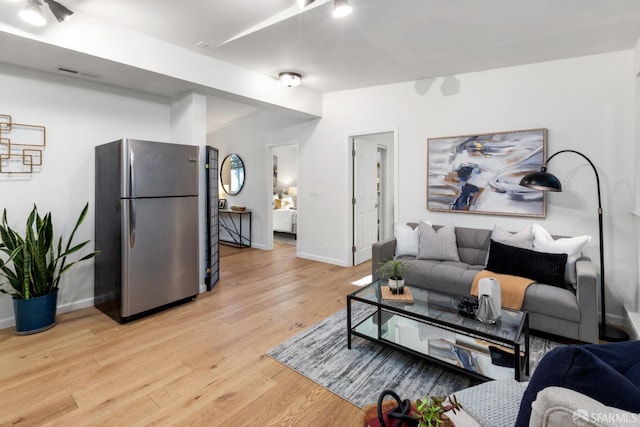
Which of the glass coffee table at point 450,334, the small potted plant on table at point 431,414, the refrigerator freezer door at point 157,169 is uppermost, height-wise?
the refrigerator freezer door at point 157,169

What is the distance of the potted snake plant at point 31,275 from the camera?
8.68 feet

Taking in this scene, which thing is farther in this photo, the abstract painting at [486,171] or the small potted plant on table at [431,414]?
the abstract painting at [486,171]

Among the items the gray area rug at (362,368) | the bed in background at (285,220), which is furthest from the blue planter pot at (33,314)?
the bed in background at (285,220)

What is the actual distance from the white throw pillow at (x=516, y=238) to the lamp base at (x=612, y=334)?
2.82 ft

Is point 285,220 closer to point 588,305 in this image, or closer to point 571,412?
point 588,305

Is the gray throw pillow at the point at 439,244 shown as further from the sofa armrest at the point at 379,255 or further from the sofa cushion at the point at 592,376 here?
the sofa cushion at the point at 592,376

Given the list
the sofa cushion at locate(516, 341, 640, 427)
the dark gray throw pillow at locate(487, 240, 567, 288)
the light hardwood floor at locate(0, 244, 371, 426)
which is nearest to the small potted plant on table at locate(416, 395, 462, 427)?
the sofa cushion at locate(516, 341, 640, 427)

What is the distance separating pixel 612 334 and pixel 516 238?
1.04 meters

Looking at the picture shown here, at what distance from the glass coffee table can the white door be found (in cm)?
234

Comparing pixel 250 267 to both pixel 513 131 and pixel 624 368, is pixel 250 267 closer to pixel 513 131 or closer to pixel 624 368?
pixel 513 131

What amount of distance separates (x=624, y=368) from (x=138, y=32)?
377cm

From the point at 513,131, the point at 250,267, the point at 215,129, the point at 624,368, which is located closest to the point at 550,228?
the point at 513,131

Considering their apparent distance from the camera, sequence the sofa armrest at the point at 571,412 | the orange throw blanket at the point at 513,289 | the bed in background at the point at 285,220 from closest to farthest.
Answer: the sofa armrest at the point at 571,412 < the orange throw blanket at the point at 513,289 < the bed in background at the point at 285,220

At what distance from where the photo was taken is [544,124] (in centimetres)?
327
